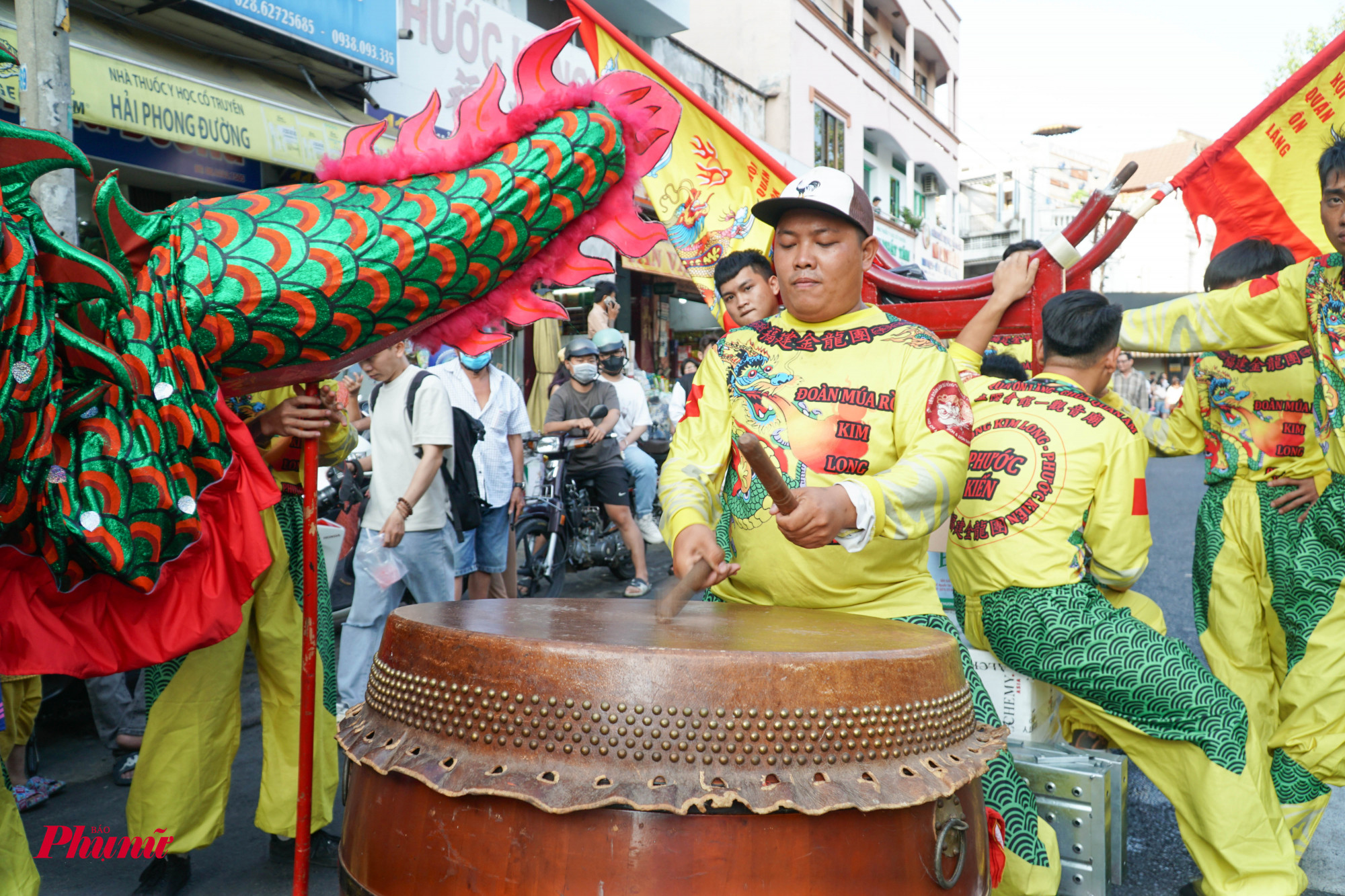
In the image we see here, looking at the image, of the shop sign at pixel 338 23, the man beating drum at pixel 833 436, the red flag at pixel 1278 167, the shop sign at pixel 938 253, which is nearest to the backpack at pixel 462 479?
the man beating drum at pixel 833 436

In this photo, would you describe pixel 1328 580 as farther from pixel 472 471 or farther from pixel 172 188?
pixel 172 188

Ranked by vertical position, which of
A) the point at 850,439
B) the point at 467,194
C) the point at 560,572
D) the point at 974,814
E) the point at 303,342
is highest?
the point at 467,194

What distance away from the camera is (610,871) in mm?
1237

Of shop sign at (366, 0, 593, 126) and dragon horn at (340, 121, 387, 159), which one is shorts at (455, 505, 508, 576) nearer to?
dragon horn at (340, 121, 387, 159)

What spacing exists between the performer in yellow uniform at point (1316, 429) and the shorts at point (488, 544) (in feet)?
11.2

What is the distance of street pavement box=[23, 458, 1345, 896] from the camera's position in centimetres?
277

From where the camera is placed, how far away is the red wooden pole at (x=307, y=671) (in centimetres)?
196

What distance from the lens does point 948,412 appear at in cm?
204

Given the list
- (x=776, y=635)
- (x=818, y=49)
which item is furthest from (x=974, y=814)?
(x=818, y=49)

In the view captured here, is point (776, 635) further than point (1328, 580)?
No

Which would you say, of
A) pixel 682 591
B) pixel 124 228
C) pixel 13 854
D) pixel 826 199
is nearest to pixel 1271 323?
pixel 826 199

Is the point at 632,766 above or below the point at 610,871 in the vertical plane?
above

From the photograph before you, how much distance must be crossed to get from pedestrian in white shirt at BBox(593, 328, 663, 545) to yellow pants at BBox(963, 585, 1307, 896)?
4653 millimetres

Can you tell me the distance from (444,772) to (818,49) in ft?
60.5
